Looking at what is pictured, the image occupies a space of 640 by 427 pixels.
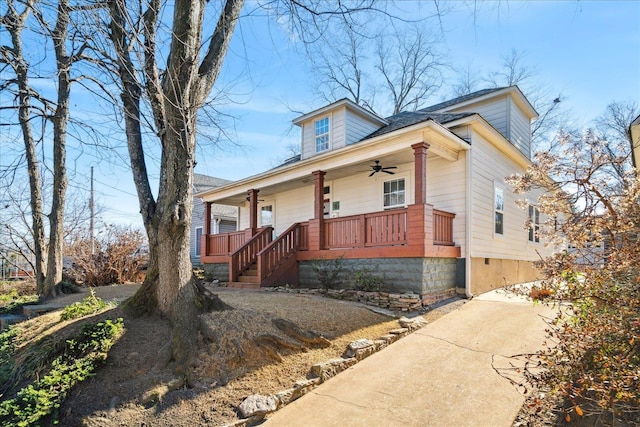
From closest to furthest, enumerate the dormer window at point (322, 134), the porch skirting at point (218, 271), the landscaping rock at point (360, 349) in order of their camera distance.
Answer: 1. the landscaping rock at point (360, 349)
2. the dormer window at point (322, 134)
3. the porch skirting at point (218, 271)

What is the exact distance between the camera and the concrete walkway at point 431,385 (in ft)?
→ 11.0

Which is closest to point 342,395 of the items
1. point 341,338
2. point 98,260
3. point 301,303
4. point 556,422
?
point 341,338

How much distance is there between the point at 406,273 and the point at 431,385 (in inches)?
147

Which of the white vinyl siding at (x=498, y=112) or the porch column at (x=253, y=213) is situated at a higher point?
the white vinyl siding at (x=498, y=112)

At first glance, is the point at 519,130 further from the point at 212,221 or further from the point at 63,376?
the point at 212,221

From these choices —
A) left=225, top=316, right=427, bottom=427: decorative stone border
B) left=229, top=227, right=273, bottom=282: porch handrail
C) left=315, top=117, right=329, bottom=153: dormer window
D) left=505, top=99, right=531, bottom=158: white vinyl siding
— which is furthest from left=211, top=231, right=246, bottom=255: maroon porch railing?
left=505, top=99, right=531, bottom=158: white vinyl siding

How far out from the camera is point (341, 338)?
16.8 ft

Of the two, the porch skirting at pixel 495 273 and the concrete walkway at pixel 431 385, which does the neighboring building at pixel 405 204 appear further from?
the concrete walkway at pixel 431 385

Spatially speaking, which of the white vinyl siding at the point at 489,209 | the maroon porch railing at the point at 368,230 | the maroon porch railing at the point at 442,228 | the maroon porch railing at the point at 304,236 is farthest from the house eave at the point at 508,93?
the maroon porch railing at the point at 304,236

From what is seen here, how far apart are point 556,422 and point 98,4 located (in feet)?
21.0

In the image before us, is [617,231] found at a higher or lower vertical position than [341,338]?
higher

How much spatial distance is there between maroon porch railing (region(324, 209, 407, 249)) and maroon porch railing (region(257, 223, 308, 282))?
1.05m

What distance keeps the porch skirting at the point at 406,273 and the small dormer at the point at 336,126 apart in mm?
4271

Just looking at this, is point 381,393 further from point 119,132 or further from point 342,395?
point 119,132
